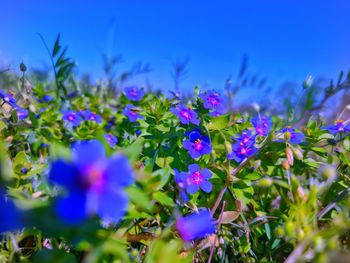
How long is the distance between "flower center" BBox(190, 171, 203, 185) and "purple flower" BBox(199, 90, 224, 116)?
34 cm

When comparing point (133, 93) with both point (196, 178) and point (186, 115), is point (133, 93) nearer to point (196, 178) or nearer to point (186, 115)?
point (186, 115)

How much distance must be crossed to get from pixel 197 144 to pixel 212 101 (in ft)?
0.88

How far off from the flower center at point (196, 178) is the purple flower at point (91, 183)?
525mm

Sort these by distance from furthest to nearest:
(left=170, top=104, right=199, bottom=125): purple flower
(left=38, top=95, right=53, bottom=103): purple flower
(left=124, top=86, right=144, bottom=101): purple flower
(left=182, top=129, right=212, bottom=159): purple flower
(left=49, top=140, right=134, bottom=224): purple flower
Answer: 1. (left=38, top=95, right=53, bottom=103): purple flower
2. (left=124, top=86, right=144, bottom=101): purple flower
3. (left=170, top=104, right=199, bottom=125): purple flower
4. (left=182, top=129, right=212, bottom=159): purple flower
5. (left=49, top=140, right=134, bottom=224): purple flower

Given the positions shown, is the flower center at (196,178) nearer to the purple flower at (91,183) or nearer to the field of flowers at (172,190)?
the field of flowers at (172,190)

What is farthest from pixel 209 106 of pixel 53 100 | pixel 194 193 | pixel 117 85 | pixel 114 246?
pixel 117 85

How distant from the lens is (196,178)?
120cm

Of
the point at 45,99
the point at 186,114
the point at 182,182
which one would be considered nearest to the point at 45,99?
the point at 45,99

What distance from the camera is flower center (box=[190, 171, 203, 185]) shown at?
46.0 inches

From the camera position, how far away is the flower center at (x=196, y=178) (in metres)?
1.17

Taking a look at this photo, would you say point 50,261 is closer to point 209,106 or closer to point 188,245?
point 188,245

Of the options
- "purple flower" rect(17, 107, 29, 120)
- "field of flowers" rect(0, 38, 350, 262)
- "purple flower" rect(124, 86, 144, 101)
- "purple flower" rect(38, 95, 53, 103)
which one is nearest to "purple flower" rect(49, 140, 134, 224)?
"field of flowers" rect(0, 38, 350, 262)

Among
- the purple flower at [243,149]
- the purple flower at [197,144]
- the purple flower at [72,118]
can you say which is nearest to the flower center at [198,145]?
the purple flower at [197,144]

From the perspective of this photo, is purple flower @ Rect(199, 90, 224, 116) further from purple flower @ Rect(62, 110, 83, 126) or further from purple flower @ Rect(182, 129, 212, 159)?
purple flower @ Rect(62, 110, 83, 126)
